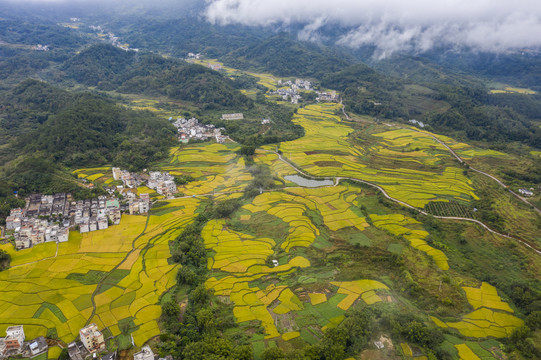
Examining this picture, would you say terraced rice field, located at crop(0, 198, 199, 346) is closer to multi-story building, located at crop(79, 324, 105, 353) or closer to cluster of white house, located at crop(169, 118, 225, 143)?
multi-story building, located at crop(79, 324, 105, 353)

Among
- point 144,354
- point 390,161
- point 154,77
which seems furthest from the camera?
point 154,77

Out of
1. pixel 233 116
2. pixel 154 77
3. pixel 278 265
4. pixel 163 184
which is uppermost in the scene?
pixel 154 77

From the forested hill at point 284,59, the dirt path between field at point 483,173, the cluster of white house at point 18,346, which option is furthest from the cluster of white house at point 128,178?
the forested hill at point 284,59

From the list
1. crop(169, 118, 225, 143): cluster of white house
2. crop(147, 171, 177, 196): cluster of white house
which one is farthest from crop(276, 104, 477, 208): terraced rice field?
crop(147, 171, 177, 196): cluster of white house

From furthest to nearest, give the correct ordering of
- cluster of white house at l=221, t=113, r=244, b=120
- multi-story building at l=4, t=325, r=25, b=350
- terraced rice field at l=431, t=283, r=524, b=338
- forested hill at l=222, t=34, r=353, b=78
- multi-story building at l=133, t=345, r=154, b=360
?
forested hill at l=222, t=34, r=353, b=78, cluster of white house at l=221, t=113, r=244, b=120, terraced rice field at l=431, t=283, r=524, b=338, multi-story building at l=4, t=325, r=25, b=350, multi-story building at l=133, t=345, r=154, b=360

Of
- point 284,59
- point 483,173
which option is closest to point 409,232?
point 483,173

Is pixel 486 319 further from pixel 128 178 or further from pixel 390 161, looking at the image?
pixel 128 178

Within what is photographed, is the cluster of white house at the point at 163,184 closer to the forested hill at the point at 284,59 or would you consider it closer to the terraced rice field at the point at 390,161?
the terraced rice field at the point at 390,161

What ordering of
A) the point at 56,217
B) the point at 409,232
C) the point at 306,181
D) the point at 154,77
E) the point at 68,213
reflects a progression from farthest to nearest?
the point at 154,77 < the point at 306,181 < the point at 68,213 < the point at 56,217 < the point at 409,232
